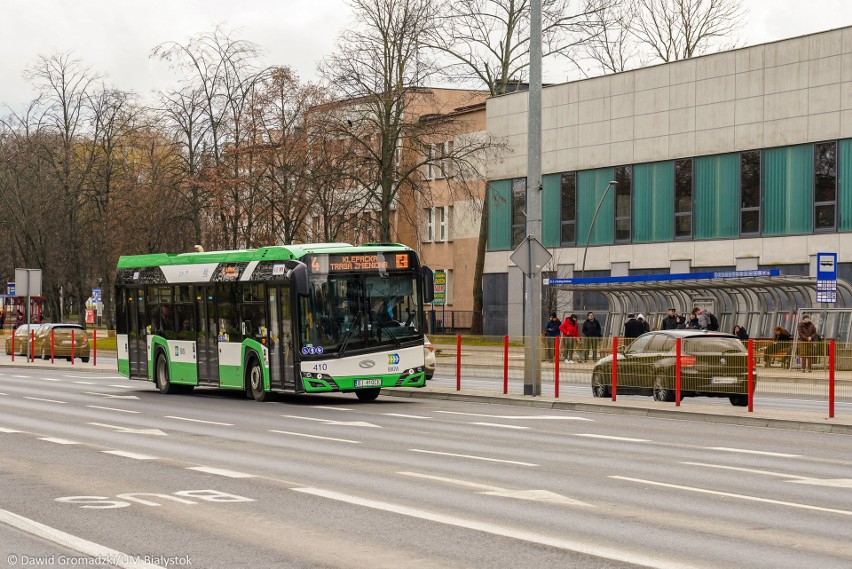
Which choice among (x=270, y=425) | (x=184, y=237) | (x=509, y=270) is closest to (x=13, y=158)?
(x=184, y=237)

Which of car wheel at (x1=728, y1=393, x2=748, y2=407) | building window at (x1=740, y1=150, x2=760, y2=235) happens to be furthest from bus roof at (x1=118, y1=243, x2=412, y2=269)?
building window at (x1=740, y1=150, x2=760, y2=235)

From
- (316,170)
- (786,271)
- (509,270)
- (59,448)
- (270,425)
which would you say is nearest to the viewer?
(59,448)

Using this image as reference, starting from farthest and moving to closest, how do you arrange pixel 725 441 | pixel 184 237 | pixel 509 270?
pixel 509 270 → pixel 184 237 → pixel 725 441

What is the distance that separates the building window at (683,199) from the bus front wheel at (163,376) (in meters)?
31.0

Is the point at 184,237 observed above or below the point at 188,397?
above

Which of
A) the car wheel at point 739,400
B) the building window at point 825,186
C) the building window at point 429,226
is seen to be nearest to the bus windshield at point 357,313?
the car wheel at point 739,400

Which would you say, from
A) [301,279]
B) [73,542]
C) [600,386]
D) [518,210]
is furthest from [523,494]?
Answer: [518,210]

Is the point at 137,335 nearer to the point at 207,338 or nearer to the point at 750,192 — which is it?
the point at 207,338

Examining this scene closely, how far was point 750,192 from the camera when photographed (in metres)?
56.3

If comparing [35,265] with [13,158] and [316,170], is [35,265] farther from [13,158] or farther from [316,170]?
[316,170]

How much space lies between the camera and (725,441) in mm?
19234

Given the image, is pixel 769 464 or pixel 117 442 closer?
pixel 769 464

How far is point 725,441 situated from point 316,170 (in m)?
33.1

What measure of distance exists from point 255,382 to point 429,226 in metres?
55.4
